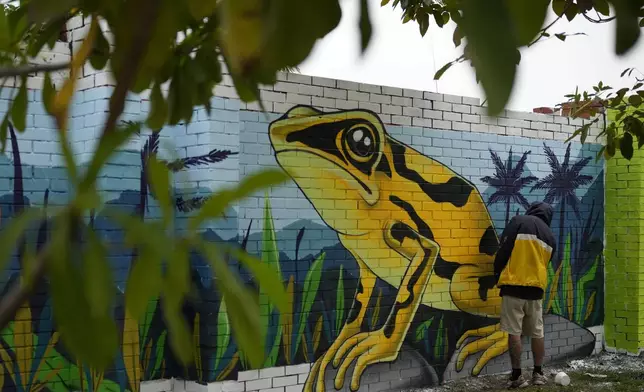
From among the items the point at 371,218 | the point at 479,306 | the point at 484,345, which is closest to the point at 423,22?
the point at 371,218

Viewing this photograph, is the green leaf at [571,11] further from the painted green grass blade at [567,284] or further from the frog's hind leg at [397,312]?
the painted green grass blade at [567,284]

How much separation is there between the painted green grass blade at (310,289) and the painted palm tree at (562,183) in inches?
99.2

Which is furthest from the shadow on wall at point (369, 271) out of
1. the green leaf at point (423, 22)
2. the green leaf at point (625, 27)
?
the green leaf at point (625, 27)

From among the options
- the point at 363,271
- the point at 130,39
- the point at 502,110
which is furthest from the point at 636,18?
the point at 363,271

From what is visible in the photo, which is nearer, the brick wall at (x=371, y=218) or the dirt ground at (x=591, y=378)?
the brick wall at (x=371, y=218)

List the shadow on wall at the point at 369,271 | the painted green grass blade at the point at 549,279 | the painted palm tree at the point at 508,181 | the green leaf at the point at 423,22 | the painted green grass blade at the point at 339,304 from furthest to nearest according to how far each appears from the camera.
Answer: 1. the painted green grass blade at the point at 549,279
2. the painted palm tree at the point at 508,181
3. the painted green grass blade at the point at 339,304
4. the shadow on wall at the point at 369,271
5. the green leaf at the point at 423,22

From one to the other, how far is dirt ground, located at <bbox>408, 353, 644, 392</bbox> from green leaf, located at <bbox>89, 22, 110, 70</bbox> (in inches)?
208

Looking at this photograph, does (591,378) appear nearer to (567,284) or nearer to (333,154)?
(567,284)

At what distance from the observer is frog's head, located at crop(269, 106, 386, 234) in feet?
18.5

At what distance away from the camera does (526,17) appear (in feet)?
1.62

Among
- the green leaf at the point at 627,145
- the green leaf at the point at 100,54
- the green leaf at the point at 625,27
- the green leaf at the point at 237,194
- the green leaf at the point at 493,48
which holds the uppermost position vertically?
the green leaf at the point at 627,145

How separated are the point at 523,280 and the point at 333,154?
1.92 m

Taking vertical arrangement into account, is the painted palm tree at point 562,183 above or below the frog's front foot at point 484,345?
above

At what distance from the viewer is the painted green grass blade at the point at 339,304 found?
5914 millimetres
